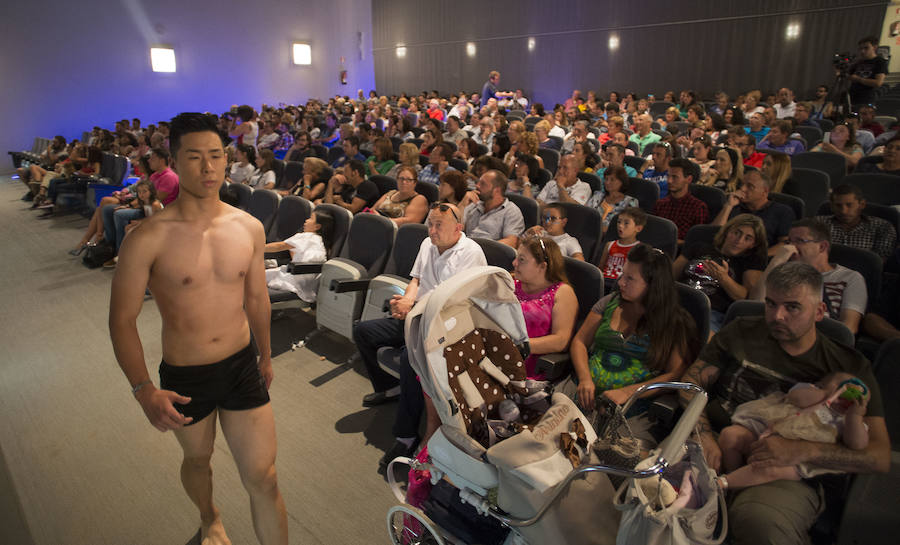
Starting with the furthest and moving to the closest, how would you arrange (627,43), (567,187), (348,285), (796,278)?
(627,43)
(567,187)
(348,285)
(796,278)

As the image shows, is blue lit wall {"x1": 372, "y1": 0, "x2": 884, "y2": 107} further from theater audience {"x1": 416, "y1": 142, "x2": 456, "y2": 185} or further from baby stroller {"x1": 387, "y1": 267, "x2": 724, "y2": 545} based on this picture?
baby stroller {"x1": 387, "y1": 267, "x2": 724, "y2": 545}

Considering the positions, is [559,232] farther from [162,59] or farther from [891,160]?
[162,59]

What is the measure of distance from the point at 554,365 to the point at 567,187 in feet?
9.39

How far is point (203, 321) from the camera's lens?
1.78 metres

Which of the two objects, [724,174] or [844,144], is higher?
[844,144]

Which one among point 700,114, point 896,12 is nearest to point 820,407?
point 700,114

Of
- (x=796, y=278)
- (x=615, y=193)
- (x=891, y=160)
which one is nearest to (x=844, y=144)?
(x=891, y=160)

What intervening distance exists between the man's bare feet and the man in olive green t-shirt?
1.98 metres

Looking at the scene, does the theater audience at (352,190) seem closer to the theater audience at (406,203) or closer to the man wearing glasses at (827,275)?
the theater audience at (406,203)

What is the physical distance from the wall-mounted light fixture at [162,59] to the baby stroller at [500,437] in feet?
60.7

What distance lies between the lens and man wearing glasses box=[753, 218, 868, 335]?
2617mm

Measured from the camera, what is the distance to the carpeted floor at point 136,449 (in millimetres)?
2293

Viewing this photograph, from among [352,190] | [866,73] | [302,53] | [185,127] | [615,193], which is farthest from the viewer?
[302,53]

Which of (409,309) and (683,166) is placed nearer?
(409,309)
